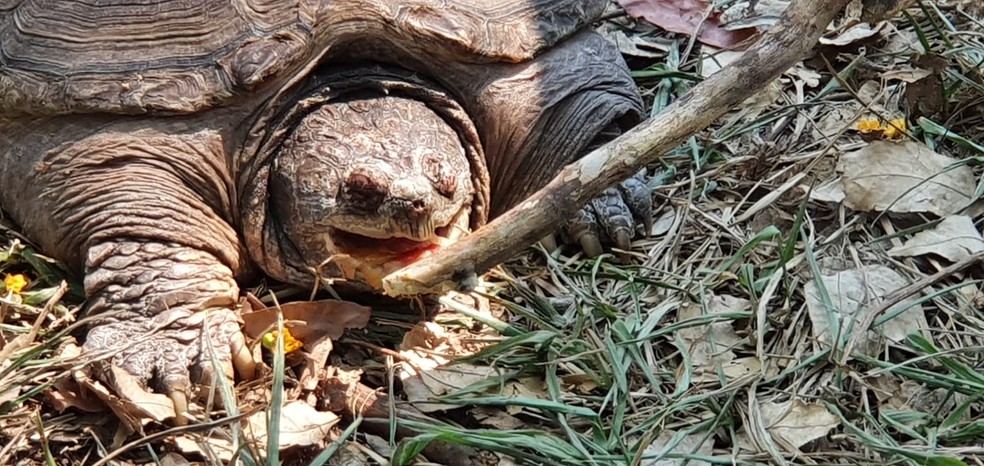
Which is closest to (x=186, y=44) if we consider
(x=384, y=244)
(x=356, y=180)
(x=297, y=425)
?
(x=356, y=180)

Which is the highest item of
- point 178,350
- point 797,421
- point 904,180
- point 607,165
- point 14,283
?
point 607,165

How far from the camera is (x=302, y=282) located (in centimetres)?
286

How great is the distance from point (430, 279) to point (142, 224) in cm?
91

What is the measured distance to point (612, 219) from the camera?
2938mm

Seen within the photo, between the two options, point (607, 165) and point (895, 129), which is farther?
point (895, 129)

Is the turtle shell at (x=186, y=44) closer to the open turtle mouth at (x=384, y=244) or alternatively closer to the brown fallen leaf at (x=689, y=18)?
the open turtle mouth at (x=384, y=244)

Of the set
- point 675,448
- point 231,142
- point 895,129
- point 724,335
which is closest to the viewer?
point 675,448

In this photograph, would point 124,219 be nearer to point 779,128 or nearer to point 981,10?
point 779,128

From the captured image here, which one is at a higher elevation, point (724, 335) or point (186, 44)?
point (186, 44)

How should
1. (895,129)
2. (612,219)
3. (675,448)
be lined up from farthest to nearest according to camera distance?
(895,129), (612,219), (675,448)

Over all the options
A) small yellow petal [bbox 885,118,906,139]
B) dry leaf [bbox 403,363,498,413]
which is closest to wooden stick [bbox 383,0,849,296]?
dry leaf [bbox 403,363,498,413]

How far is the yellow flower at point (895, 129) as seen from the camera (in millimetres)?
3047

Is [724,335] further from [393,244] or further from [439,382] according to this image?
[393,244]

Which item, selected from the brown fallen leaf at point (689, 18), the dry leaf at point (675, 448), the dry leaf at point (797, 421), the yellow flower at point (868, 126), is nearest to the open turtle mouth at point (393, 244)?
the dry leaf at point (675, 448)
